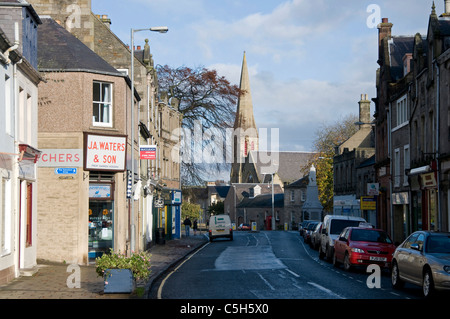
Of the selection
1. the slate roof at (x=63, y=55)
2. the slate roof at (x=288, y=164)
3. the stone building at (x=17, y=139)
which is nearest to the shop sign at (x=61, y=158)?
the slate roof at (x=63, y=55)

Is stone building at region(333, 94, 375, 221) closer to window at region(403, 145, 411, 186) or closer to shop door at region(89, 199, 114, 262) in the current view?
window at region(403, 145, 411, 186)

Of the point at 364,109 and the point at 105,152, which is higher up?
the point at 364,109

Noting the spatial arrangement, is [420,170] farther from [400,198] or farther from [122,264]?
[122,264]

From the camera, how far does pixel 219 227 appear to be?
53.8m

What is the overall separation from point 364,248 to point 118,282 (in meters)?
10.9

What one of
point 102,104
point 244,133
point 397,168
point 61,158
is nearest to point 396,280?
point 61,158

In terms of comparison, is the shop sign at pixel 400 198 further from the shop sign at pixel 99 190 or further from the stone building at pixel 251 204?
the stone building at pixel 251 204

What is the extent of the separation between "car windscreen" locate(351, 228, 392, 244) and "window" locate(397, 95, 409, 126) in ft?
51.0

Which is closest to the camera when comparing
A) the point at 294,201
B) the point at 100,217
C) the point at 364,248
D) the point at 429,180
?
the point at 364,248

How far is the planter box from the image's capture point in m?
15.6

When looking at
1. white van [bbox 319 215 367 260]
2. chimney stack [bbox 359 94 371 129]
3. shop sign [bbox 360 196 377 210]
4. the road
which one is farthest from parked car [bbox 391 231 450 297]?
chimney stack [bbox 359 94 371 129]

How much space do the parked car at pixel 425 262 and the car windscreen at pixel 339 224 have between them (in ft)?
38.5
